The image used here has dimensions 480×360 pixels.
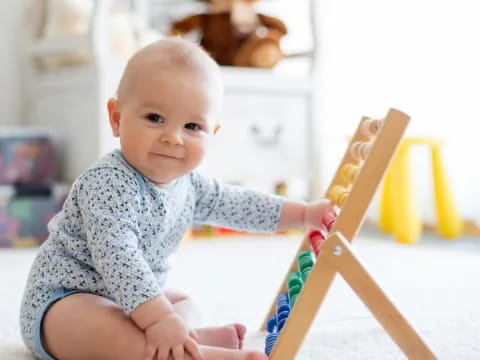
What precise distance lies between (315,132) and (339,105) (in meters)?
0.16

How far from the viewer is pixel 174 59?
0.78 metres

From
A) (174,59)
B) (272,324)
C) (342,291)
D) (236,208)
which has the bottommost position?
(342,291)

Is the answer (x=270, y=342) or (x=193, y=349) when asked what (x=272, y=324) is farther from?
(x=193, y=349)

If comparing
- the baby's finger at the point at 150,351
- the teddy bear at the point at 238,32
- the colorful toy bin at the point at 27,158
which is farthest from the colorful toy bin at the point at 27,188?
the baby's finger at the point at 150,351

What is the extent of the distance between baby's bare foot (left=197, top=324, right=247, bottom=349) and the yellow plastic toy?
4.08 ft

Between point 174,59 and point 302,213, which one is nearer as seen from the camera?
point 174,59

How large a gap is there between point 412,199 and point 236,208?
3.85 feet

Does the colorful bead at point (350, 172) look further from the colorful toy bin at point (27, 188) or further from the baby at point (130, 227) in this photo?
the colorful toy bin at point (27, 188)

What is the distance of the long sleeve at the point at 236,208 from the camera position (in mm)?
931

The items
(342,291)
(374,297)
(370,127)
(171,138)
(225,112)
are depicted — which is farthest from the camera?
(225,112)

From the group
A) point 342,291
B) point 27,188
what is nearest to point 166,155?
point 342,291

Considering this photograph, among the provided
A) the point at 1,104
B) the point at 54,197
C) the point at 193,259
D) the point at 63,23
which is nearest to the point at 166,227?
the point at 193,259

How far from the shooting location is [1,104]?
7.82 feet

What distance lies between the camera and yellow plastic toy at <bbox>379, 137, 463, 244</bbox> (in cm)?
199
